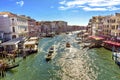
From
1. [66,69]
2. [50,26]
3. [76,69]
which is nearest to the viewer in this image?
[76,69]

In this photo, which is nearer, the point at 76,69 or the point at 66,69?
the point at 76,69

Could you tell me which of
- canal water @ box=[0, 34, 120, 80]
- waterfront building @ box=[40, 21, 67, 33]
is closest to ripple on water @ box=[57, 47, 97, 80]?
canal water @ box=[0, 34, 120, 80]

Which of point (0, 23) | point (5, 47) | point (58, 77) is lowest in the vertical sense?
point (58, 77)

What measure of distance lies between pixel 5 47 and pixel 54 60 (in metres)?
14.3

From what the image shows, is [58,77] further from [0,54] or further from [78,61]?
[0,54]

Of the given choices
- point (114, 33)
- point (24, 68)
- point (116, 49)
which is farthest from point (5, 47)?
point (114, 33)

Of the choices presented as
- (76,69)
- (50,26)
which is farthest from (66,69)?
(50,26)

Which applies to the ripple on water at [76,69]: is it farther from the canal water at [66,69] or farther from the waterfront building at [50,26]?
the waterfront building at [50,26]

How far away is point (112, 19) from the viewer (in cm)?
7000

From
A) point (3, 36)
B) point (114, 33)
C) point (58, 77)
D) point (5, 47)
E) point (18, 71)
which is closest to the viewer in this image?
point (58, 77)

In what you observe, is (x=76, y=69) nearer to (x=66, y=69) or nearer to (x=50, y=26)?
(x=66, y=69)

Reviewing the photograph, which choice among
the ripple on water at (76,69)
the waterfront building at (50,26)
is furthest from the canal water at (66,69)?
the waterfront building at (50,26)

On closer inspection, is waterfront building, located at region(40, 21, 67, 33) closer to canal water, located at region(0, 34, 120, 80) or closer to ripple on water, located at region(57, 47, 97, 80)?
ripple on water, located at region(57, 47, 97, 80)

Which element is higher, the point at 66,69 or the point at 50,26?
the point at 50,26
